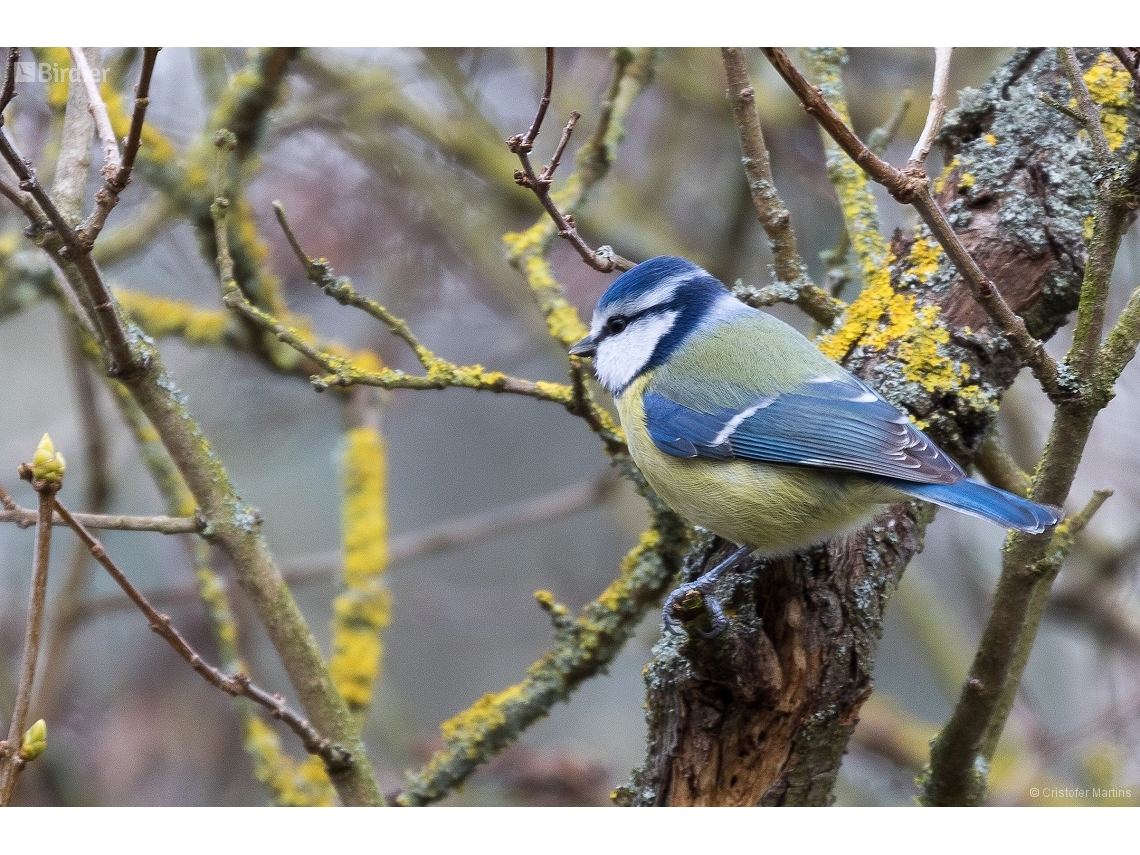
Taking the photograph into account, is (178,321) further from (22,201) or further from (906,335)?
(906,335)

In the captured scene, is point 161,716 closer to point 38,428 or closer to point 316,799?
point 38,428

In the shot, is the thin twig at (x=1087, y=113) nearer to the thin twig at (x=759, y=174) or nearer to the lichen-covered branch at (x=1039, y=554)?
the lichen-covered branch at (x=1039, y=554)

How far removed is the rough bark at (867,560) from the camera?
1013 millimetres

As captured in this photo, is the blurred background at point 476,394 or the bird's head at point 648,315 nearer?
the bird's head at point 648,315

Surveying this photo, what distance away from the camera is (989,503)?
105cm

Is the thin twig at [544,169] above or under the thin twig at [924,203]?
above

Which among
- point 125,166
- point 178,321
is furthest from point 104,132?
point 178,321

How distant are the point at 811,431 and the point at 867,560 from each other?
0.53ft

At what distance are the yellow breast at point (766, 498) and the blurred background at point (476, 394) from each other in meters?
0.80

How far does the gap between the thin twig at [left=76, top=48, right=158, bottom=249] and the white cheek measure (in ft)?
2.08

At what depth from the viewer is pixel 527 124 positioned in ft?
8.15

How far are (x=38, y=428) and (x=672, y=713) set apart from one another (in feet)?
6.51

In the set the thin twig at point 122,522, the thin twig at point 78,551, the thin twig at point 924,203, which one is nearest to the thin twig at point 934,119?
the thin twig at point 924,203
